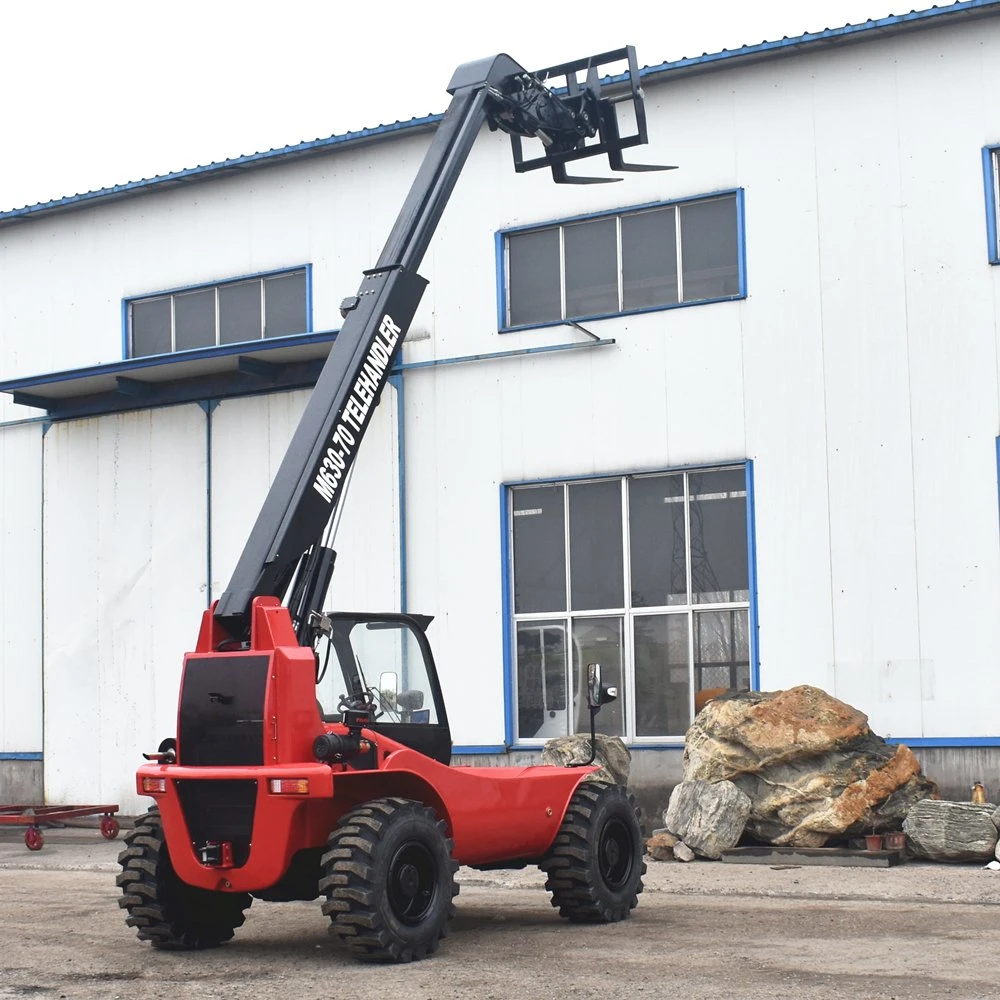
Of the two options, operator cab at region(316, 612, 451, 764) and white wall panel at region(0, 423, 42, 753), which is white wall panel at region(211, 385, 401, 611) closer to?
white wall panel at region(0, 423, 42, 753)

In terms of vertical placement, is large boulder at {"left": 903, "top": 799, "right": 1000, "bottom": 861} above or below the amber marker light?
below

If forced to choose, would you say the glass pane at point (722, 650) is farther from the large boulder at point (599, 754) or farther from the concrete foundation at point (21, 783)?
the concrete foundation at point (21, 783)

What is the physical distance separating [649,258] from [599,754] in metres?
5.53

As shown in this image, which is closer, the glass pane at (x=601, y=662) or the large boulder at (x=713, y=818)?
the large boulder at (x=713, y=818)

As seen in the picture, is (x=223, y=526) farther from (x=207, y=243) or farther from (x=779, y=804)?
(x=779, y=804)

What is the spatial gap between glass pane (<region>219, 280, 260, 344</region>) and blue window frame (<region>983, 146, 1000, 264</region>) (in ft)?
30.3

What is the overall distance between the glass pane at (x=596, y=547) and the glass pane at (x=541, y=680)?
0.49m

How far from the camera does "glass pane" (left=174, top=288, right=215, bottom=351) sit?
20406 millimetres

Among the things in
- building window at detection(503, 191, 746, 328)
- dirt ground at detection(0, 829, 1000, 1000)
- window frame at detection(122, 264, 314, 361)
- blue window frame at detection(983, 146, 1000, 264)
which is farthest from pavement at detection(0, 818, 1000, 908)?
window frame at detection(122, 264, 314, 361)

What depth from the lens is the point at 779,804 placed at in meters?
14.4

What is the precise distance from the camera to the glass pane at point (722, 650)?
16281 millimetres

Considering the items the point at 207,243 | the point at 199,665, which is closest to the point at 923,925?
the point at 199,665

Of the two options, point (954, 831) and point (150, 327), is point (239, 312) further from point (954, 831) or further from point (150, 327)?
point (954, 831)

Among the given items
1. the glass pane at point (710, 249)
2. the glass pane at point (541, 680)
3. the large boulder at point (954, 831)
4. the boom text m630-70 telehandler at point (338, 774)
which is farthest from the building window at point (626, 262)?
the boom text m630-70 telehandler at point (338, 774)
